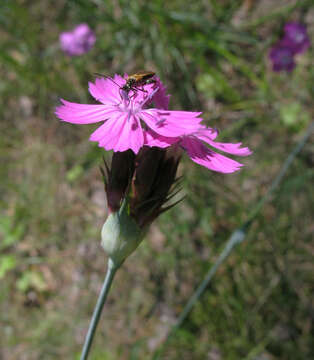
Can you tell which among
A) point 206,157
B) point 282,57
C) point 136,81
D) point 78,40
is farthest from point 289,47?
point 206,157

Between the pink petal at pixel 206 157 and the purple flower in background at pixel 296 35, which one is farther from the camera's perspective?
the purple flower in background at pixel 296 35

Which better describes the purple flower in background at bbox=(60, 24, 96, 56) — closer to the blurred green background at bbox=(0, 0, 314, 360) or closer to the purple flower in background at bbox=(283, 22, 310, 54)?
the blurred green background at bbox=(0, 0, 314, 360)

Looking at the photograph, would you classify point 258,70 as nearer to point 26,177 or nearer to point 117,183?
point 26,177

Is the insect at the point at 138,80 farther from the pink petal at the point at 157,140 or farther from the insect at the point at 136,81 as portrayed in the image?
the pink petal at the point at 157,140

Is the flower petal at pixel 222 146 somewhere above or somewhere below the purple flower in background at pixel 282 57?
below

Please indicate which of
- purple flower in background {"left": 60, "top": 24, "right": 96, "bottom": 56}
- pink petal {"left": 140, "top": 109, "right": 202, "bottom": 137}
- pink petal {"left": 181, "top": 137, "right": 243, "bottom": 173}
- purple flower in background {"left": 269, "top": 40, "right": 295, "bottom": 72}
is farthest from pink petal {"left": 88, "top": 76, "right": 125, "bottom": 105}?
purple flower in background {"left": 60, "top": 24, "right": 96, "bottom": 56}

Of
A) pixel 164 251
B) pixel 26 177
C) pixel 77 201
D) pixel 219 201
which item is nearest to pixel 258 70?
pixel 219 201

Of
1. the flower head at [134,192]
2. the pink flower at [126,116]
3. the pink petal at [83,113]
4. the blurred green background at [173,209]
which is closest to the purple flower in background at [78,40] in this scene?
the blurred green background at [173,209]
